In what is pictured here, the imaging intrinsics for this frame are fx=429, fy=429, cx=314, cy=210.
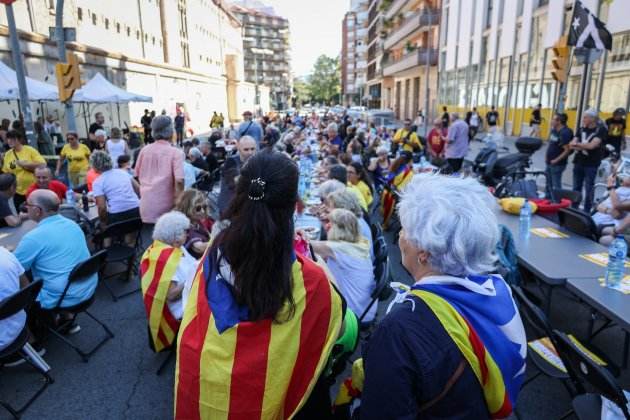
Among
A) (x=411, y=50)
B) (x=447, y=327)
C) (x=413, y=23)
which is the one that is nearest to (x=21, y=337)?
(x=447, y=327)

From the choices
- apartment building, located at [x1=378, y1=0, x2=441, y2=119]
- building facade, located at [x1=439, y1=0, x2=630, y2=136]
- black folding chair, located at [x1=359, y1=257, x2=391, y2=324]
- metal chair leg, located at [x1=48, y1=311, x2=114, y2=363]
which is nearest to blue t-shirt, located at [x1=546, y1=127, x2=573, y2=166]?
building facade, located at [x1=439, y1=0, x2=630, y2=136]

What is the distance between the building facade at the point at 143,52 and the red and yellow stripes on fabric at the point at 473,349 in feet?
57.5

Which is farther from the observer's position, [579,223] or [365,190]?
[365,190]

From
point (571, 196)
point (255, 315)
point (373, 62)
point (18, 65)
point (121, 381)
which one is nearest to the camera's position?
point (255, 315)

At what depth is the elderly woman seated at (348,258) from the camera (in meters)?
3.33

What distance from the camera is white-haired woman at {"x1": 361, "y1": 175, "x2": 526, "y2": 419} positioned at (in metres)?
1.17

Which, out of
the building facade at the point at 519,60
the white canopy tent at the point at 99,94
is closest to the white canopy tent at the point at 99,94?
the white canopy tent at the point at 99,94

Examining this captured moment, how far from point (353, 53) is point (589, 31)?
97.4 m

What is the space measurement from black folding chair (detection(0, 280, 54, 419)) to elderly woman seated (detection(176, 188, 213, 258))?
3.82 ft

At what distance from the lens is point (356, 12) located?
9875 centimetres

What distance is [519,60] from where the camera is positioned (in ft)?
76.0

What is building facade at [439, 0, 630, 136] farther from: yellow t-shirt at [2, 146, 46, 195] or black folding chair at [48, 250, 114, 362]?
yellow t-shirt at [2, 146, 46, 195]

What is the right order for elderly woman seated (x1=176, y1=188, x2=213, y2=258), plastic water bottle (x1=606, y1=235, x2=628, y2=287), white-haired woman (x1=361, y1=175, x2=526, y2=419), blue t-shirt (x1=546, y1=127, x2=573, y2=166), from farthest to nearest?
blue t-shirt (x1=546, y1=127, x2=573, y2=166)
elderly woman seated (x1=176, y1=188, x2=213, y2=258)
plastic water bottle (x1=606, y1=235, x2=628, y2=287)
white-haired woman (x1=361, y1=175, x2=526, y2=419)

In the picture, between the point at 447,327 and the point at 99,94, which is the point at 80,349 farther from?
the point at 99,94
